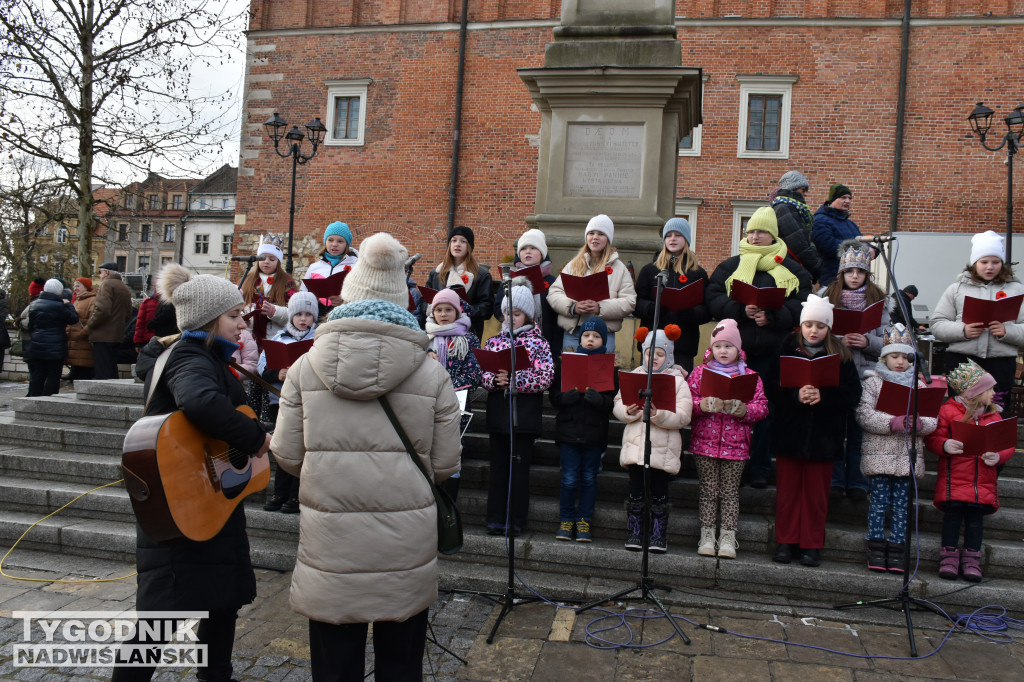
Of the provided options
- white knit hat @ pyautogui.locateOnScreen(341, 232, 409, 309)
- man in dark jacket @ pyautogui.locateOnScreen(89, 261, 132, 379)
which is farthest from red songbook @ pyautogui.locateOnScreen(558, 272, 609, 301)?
man in dark jacket @ pyautogui.locateOnScreen(89, 261, 132, 379)

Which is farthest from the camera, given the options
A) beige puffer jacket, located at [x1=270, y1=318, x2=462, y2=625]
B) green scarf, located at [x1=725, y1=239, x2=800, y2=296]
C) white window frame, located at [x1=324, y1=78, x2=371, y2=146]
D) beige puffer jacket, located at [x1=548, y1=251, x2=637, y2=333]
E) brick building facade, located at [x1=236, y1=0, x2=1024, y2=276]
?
white window frame, located at [x1=324, y1=78, x2=371, y2=146]

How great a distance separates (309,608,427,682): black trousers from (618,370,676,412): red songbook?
2.32 m

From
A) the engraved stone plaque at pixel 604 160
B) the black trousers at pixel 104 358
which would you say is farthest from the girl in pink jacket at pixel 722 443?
the black trousers at pixel 104 358

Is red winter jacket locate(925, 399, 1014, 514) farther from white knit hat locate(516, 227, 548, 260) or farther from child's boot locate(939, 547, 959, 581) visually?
white knit hat locate(516, 227, 548, 260)

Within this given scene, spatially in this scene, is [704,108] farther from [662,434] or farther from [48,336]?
[662,434]

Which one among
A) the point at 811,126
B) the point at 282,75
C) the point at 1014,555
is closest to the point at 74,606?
the point at 1014,555

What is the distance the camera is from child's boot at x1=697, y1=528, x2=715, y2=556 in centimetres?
511

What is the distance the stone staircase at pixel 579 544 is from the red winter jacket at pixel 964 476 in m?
0.38

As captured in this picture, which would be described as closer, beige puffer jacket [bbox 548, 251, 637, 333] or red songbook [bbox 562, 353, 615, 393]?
red songbook [bbox 562, 353, 615, 393]

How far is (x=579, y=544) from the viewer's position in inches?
207

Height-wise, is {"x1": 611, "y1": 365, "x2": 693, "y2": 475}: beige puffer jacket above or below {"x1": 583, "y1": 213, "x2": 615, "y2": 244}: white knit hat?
below

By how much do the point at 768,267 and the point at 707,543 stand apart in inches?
88.5

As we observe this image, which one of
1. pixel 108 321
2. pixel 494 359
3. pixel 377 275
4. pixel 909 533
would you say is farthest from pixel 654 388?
pixel 108 321

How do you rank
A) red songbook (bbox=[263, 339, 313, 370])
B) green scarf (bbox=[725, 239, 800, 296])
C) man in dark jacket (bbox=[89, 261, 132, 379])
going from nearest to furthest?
red songbook (bbox=[263, 339, 313, 370]), green scarf (bbox=[725, 239, 800, 296]), man in dark jacket (bbox=[89, 261, 132, 379])
